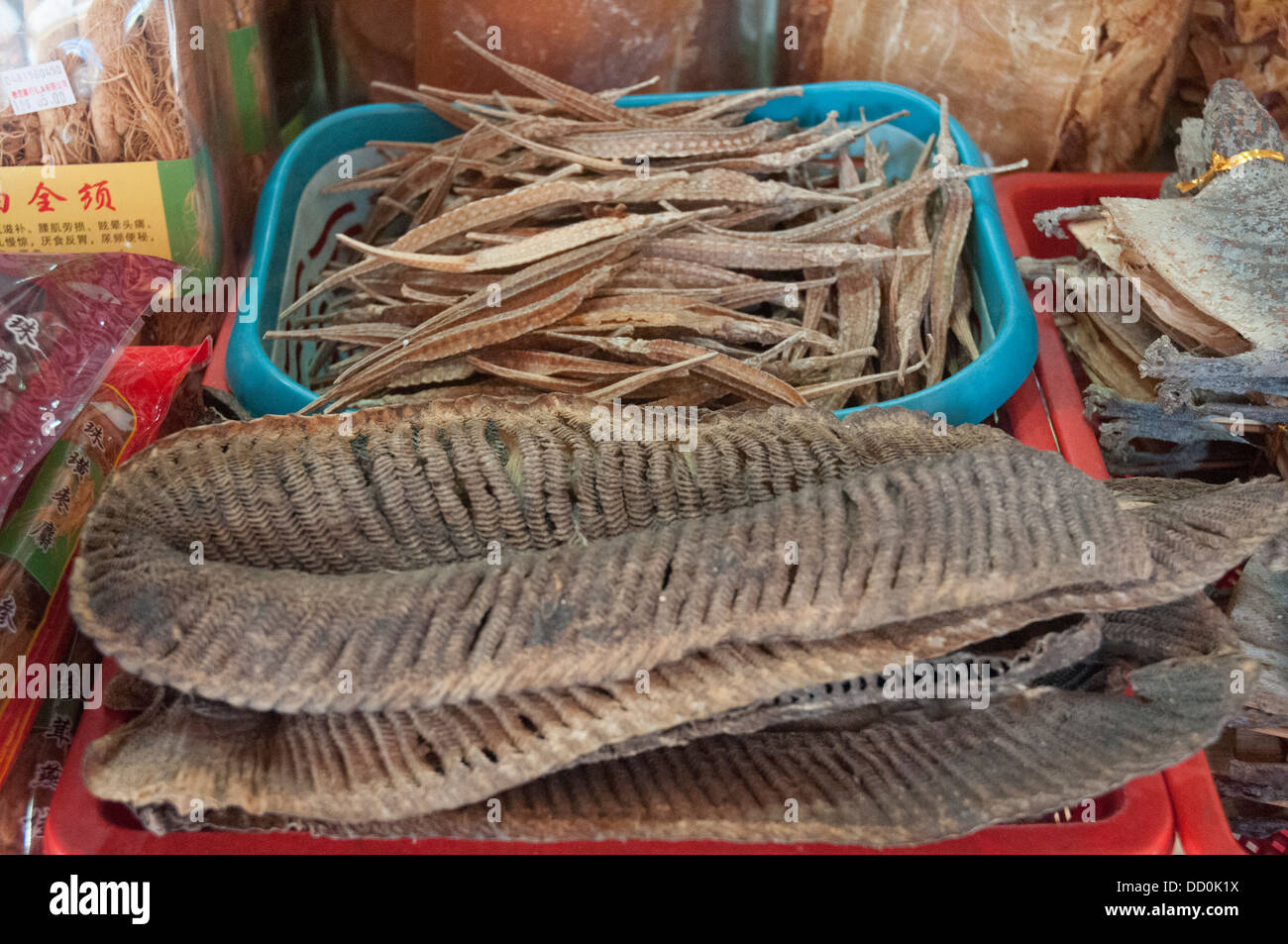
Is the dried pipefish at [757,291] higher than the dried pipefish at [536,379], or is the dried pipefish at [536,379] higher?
the dried pipefish at [757,291]

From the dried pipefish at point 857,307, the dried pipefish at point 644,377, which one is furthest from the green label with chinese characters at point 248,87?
the dried pipefish at point 857,307

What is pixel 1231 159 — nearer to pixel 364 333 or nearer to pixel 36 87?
pixel 364 333

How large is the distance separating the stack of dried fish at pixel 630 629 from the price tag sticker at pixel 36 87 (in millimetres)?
482

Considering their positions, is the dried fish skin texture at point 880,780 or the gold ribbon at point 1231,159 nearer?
the dried fish skin texture at point 880,780

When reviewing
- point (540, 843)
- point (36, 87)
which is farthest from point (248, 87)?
point (540, 843)

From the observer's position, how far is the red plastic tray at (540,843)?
0.78 meters

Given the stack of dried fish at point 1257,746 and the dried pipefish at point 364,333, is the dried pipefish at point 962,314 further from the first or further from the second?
the dried pipefish at point 364,333

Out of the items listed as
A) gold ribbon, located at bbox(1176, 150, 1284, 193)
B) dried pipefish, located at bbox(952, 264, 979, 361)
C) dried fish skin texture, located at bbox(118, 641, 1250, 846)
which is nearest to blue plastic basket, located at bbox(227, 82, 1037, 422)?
dried pipefish, located at bbox(952, 264, 979, 361)

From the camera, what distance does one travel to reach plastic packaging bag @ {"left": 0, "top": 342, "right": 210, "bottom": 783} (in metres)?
0.85

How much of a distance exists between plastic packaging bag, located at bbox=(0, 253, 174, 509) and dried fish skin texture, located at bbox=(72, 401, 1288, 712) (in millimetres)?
169

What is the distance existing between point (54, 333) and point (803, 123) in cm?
101

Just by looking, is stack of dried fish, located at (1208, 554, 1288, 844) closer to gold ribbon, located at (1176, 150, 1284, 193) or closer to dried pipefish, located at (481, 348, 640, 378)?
gold ribbon, located at (1176, 150, 1284, 193)

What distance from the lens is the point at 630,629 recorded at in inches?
27.6

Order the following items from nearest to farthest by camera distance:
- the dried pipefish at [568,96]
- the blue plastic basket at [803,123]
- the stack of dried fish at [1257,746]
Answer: the stack of dried fish at [1257,746], the blue plastic basket at [803,123], the dried pipefish at [568,96]
